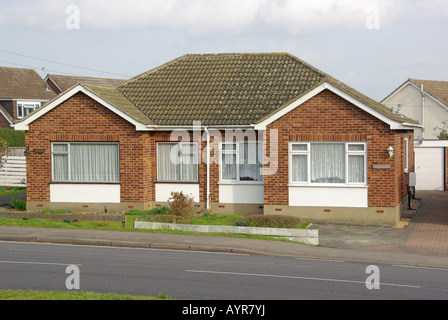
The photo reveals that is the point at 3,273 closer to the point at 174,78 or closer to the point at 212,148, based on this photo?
the point at 212,148

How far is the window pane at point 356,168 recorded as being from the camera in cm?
2402

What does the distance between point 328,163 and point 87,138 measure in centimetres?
920

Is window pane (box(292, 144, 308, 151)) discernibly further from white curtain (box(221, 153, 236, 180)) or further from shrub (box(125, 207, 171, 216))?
shrub (box(125, 207, 171, 216))

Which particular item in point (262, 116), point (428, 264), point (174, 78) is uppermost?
point (174, 78)

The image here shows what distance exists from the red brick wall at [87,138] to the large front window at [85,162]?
0.94ft

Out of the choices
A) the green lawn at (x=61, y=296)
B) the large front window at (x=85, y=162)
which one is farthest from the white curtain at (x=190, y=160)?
the green lawn at (x=61, y=296)

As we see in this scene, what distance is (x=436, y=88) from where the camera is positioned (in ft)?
177

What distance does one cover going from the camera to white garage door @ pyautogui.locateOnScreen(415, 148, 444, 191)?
3769 centimetres

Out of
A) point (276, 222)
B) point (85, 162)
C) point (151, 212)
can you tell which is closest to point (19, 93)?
point (85, 162)

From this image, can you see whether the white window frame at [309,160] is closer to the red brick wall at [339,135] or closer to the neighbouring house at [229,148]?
the neighbouring house at [229,148]

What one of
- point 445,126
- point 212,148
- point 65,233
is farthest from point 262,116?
point 445,126

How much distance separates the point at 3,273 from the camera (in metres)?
14.2

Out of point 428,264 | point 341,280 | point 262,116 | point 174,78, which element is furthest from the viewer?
point 174,78
